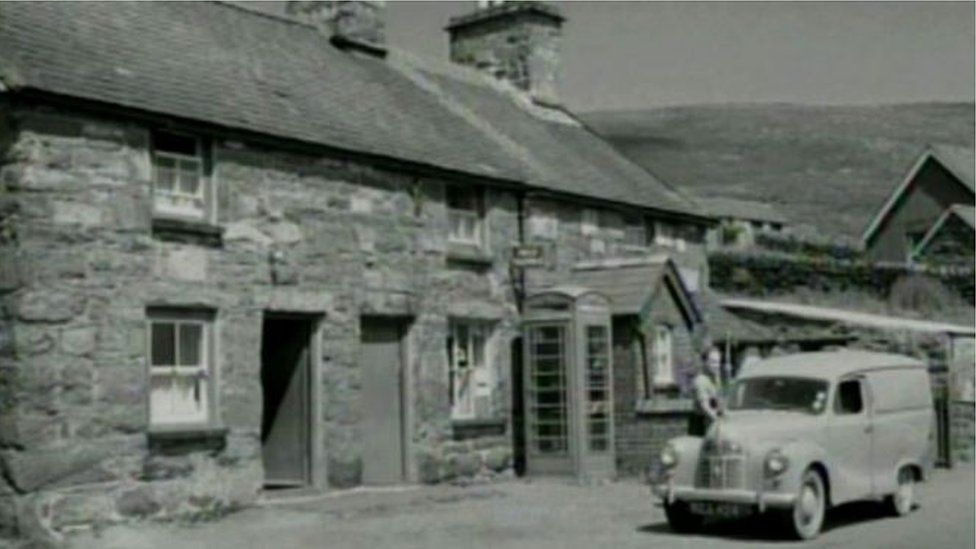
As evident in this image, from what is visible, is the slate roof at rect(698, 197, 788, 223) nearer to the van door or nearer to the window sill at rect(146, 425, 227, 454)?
the van door

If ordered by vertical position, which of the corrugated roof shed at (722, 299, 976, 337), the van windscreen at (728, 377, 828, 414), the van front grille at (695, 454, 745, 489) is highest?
the corrugated roof shed at (722, 299, 976, 337)

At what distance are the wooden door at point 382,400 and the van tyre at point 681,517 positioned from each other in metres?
5.39

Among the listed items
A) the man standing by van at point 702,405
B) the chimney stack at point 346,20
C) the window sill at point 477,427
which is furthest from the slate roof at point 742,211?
the man standing by van at point 702,405

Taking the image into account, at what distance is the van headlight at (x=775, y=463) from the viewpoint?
42.2 feet

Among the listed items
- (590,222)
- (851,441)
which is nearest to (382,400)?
(590,222)

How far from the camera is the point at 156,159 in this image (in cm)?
1539

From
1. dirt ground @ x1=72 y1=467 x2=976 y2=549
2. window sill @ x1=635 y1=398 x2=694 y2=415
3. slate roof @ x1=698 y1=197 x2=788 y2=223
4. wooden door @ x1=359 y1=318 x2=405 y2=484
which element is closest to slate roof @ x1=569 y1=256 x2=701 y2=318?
window sill @ x1=635 y1=398 x2=694 y2=415

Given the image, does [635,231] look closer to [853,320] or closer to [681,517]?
[853,320]

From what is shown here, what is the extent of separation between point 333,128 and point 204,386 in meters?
4.16

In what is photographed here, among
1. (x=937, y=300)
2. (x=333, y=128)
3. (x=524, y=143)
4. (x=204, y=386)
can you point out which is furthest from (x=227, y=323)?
(x=937, y=300)

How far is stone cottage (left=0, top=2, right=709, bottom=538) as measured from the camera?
13.9 metres

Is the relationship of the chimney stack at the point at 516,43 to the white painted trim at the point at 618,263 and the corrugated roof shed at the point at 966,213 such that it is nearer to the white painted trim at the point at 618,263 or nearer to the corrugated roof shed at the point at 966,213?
the white painted trim at the point at 618,263

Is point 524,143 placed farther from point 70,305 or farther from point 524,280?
point 70,305

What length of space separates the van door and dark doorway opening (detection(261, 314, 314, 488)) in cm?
649
